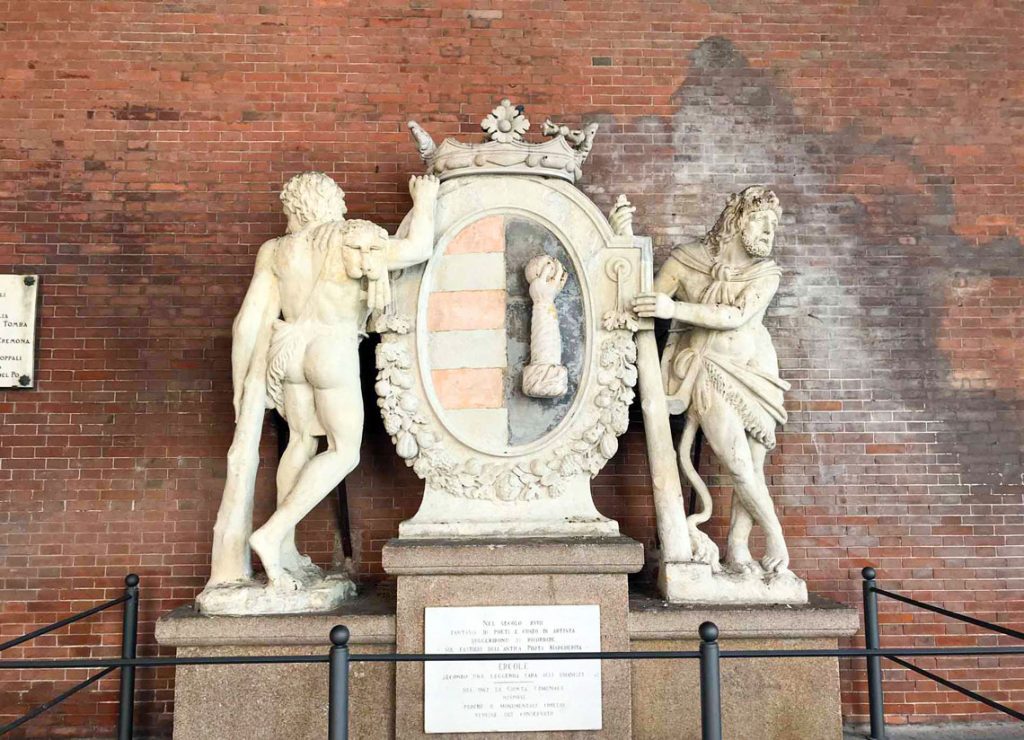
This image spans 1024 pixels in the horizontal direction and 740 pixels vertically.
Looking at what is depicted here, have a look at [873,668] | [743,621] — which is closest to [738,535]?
[743,621]

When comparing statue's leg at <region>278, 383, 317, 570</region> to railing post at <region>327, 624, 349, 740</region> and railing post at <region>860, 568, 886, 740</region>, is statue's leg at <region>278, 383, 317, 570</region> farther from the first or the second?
railing post at <region>860, 568, 886, 740</region>

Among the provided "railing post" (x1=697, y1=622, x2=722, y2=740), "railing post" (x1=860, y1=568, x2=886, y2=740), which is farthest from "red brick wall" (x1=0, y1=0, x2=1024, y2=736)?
"railing post" (x1=697, y1=622, x2=722, y2=740)

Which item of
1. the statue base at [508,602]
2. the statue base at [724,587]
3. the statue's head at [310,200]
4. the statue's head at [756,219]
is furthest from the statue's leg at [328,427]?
the statue's head at [756,219]

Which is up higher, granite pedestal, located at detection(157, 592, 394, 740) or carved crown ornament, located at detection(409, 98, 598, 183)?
carved crown ornament, located at detection(409, 98, 598, 183)

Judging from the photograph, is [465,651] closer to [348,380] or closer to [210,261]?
[348,380]

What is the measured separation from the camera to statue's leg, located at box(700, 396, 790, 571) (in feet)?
12.6

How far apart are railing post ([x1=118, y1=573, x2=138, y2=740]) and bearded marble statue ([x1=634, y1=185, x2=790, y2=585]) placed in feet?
9.05

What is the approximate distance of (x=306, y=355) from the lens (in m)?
3.74

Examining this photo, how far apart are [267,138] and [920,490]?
4.25 m

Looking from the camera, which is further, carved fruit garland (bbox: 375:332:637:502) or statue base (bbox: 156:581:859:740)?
carved fruit garland (bbox: 375:332:637:502)

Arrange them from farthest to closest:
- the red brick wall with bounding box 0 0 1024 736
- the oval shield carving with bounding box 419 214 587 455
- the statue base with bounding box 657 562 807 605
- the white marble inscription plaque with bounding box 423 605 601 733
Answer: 1. the red brick wall with bounding box 0 0 1024 736
2. the oval shield carving with bounding box 419 214 587 455
3. the statue base with bounding box 657 562 807 605
4. the white marble inscription plaque with bounding box 423 605 601 733

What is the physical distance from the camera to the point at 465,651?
3.41 metres

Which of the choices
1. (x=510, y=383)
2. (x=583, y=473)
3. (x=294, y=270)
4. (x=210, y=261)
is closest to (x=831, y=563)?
(x=583, y=473)

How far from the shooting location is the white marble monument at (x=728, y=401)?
12.3 ft
